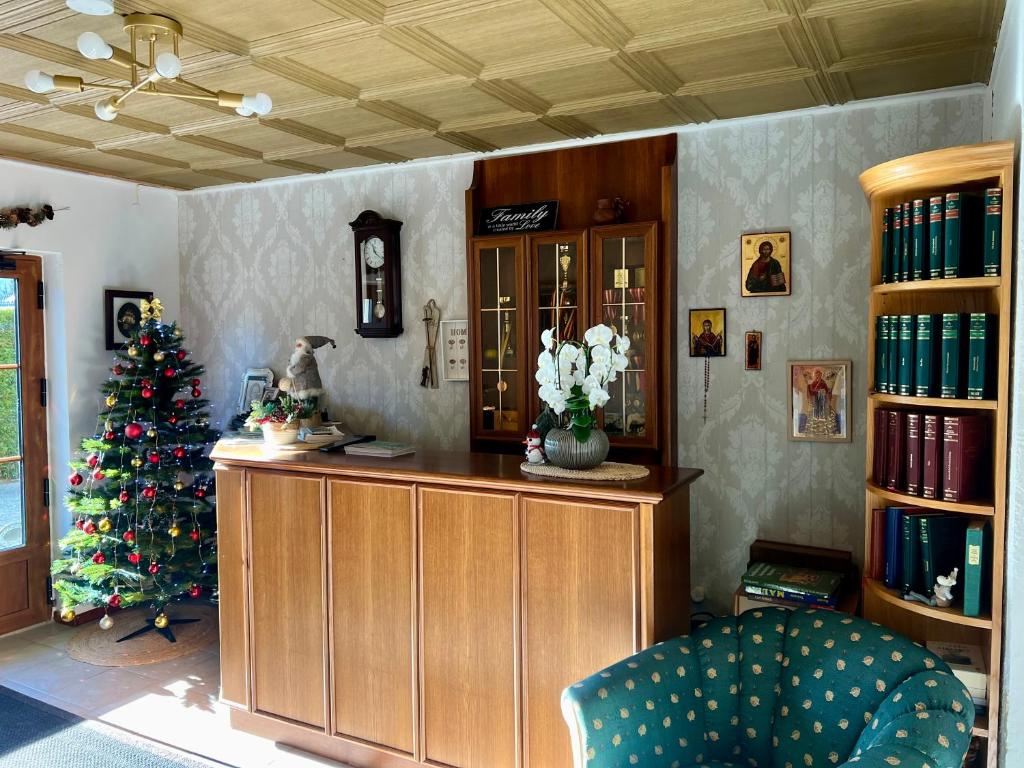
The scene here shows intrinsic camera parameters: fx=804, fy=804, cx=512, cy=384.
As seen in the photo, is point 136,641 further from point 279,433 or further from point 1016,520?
point 1016,520

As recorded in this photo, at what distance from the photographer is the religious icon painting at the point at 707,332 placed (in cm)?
340

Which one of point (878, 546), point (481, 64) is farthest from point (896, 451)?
point (481, 64)

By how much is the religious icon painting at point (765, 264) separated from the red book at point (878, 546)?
1.09 metres

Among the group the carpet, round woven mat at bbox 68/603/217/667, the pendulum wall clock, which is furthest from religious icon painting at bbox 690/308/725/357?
round woven mat at bbox 68/603/217/667

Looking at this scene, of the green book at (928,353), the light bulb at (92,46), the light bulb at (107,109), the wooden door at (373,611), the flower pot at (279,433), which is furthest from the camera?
the flower pot at (279,433)

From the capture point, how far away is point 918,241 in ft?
7.67

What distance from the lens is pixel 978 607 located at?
7.25 ft

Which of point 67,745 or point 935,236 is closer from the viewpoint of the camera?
point 935,236

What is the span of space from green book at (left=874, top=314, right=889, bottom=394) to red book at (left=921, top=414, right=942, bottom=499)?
0.17 meters

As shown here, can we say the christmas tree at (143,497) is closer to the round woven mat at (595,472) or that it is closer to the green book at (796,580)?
the round woven mat at (595,472)

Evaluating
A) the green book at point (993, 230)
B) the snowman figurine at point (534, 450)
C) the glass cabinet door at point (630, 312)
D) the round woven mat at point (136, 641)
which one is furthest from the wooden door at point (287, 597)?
the green book at point (993, 230)

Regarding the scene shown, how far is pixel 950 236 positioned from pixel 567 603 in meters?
1.60

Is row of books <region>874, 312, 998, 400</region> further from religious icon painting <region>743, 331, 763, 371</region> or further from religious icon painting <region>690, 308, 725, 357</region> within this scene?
religious icon painting <region>690, 308, 725, 357</region>

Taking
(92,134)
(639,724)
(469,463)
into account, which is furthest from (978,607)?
(92,134)
